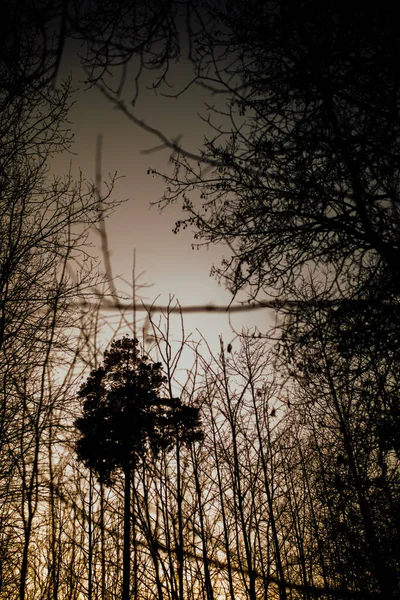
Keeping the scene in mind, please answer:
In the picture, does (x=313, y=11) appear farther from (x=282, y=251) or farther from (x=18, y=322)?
(x=18, y=322)

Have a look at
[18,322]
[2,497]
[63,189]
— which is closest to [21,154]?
[63,189]

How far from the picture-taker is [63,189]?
17.9 ft

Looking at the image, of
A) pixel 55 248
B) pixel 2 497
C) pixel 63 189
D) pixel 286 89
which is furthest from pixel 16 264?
pixel 286 89

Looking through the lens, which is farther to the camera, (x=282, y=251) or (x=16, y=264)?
(x=16, y=264)

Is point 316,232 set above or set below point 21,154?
below

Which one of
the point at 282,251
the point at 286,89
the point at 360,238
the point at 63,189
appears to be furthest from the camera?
the point at 63,189

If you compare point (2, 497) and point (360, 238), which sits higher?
point (360, 238)

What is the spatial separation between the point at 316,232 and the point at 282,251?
373 mm

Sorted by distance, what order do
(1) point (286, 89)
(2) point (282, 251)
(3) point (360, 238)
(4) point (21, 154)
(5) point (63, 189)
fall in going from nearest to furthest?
1. (3) point (360, 238)
2. (1) point (286, 89)
3. (2) point (282, 251)
4. (4) point (21, 154)
5. (5) point (63, 189)

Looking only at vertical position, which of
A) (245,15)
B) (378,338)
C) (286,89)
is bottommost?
(378,338)

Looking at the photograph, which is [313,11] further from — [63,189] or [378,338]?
[63,189]

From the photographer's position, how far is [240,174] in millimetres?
3148

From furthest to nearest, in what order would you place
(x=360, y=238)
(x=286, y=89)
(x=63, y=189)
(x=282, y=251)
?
(x=63, y=189) < (x=282, y=251) < (x=286, y=89) < (x=360, y=238)

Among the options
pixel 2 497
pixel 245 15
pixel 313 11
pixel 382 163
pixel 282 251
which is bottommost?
pixel 2 497
